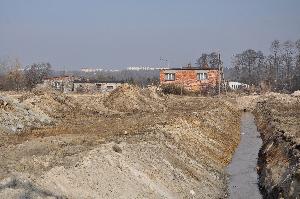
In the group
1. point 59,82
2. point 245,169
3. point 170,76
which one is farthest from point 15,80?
point 245,169

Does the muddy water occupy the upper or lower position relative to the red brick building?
lower

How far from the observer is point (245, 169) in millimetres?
29562

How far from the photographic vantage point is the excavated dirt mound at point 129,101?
174 ft

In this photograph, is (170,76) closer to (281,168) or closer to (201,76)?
(201,76)

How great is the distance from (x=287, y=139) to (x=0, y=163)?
697 inches

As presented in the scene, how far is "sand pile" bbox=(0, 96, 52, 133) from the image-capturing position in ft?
97.3

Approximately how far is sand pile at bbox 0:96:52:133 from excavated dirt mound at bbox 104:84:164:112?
17300 millimetres

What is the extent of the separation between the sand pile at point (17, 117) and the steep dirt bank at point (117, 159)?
803 millimetres

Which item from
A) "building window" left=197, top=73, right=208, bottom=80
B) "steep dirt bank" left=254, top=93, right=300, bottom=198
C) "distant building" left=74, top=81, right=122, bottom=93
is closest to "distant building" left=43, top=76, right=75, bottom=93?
"distant building" left=74, top=81, right=122, bottom=93

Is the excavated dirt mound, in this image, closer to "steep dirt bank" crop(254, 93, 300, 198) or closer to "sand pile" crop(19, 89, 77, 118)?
"sand pile" crop(19, 89, 77, 118)

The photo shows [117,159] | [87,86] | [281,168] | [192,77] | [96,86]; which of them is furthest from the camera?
[96,86]

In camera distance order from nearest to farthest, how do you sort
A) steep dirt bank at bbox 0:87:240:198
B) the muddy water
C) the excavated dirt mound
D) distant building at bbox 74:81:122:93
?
1. steep dirt bank at bbox 0:87:240:198
2. the muddy water
3. the excavated dirt mound
4. distant building at bbox 74:81:122:93

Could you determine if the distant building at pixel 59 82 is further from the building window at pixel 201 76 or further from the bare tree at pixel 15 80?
the building window at pixel 201 76

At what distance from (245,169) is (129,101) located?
26.6 m
